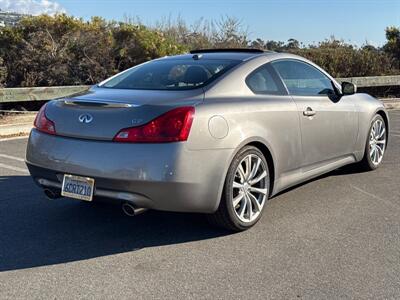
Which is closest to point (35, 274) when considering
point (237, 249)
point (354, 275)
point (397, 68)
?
point (237, 249)

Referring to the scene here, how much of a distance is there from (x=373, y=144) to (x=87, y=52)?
30.9 feet

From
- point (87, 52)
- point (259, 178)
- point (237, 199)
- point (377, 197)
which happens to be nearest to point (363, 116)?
point (377, 197)

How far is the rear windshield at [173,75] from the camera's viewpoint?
15.1 feet

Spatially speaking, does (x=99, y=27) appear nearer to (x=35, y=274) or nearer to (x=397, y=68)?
(x=397, y=68)

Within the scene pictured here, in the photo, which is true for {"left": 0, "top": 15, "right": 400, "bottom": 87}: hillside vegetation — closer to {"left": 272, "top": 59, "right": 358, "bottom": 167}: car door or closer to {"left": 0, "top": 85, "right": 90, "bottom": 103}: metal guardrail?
{"left": 0, "top": 85, "right": 90, "bottom": 103}: metal guardrail

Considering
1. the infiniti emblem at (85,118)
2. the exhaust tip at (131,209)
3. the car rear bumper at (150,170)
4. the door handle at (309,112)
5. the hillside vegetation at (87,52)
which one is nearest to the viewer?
the car rear bumper at (150,170)

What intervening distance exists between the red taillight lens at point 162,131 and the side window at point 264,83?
3.44 ft

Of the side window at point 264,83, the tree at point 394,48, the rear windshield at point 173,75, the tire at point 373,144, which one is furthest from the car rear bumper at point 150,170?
the tree at point 394,48

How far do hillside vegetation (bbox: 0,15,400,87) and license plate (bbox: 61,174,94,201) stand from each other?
867 centimetres

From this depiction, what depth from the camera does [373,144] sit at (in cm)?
682

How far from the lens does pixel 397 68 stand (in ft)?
61.2

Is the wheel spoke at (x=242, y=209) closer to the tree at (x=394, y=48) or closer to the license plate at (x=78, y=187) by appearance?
the license plate at (x=78, y=187)

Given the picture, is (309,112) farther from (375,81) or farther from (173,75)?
(375,81)

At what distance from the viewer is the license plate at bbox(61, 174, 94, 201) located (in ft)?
13.5
